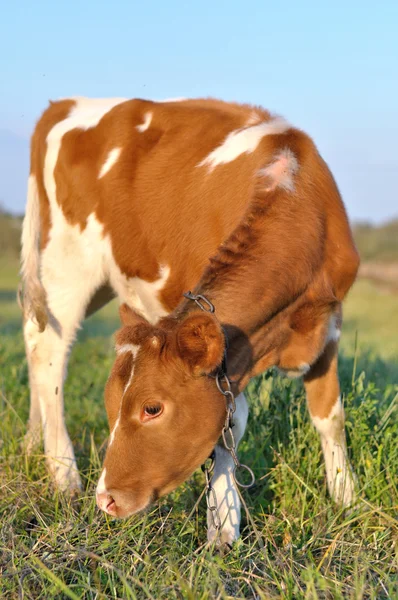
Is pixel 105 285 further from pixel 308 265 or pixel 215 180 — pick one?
pixel 308 265

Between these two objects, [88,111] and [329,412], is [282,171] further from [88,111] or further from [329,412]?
[88,111]

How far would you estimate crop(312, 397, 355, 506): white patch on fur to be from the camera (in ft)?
14.6

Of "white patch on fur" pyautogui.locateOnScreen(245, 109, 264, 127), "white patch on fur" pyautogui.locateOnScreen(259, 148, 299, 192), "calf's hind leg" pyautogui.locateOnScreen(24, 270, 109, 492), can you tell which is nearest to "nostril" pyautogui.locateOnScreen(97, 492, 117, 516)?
"white patch on fur" pyautogui.locateOnScreen(259, 148, 299, 192)

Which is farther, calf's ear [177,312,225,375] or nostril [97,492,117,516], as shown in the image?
nostril [97,492,117,516]

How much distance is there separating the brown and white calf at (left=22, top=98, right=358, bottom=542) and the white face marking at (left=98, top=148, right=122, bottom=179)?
17 mm

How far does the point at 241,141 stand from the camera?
14.9 feet

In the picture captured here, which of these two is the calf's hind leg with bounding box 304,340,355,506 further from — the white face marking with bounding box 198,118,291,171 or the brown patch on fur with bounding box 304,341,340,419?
the white face marking with bounding box 198,118,291,171

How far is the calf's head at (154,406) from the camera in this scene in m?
3.24

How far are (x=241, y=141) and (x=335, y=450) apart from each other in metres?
1.90

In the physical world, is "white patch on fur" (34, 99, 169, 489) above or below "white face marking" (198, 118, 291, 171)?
below

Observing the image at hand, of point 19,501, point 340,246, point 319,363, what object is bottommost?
point 19,501

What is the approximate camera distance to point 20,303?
18.6 ft

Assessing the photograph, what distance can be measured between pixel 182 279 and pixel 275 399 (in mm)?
1032

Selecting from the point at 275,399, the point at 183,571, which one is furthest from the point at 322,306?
the point at 183,571
